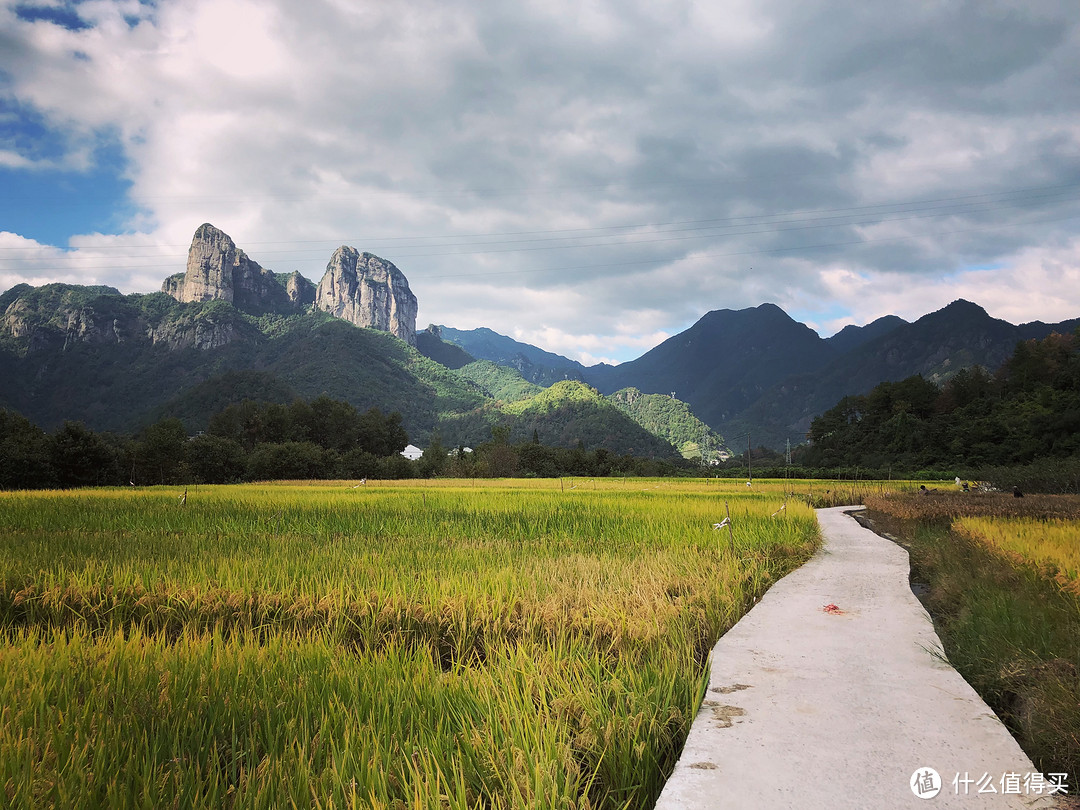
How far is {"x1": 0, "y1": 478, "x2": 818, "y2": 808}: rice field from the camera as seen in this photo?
6.97 ft

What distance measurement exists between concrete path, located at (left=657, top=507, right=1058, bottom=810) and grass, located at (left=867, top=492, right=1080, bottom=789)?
0.29m

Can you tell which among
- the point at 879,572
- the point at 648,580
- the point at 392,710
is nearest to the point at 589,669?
the point at 392,710

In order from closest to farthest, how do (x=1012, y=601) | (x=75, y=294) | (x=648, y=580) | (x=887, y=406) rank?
(x=1012, y=601)
(x=648, y=580)
(x=887, y=406)
(x=75, y=294)

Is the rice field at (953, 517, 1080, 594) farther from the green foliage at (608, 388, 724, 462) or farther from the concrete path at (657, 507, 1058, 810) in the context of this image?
the green foliage at (608, 388, 724, 462)

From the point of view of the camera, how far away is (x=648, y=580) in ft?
18.1

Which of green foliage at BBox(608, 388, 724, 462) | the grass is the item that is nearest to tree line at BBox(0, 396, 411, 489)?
the grass

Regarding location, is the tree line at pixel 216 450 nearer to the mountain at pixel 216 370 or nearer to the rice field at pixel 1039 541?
the mountain at pixel 216 370

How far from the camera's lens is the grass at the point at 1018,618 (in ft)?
9.24

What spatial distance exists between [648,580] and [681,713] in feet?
8.82

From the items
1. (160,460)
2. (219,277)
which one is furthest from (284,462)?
(219,277)

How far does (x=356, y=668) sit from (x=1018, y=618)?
520 cm

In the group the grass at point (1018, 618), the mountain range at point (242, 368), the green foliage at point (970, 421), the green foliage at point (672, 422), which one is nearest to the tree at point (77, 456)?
the grass at point (1018, 618)

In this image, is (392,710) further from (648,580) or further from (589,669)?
(648,580)

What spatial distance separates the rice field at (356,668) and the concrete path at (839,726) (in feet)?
0.87
